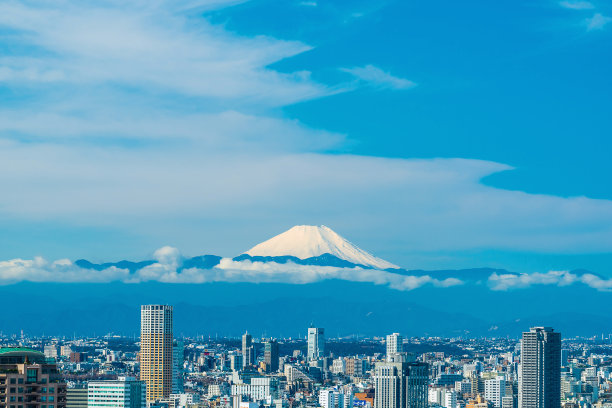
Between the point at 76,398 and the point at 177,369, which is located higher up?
the point at 177,369

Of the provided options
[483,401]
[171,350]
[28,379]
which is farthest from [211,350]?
[28,379]

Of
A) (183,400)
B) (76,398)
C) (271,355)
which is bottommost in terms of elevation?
(183,400)

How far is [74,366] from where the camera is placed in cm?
12838

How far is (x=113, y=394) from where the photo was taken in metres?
76.3

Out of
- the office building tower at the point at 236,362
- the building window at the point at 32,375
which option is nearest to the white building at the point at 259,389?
the office building tower at the point at 236,362

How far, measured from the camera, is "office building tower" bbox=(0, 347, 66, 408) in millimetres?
31594

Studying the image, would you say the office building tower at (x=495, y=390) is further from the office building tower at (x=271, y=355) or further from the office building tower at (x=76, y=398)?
the office building tower at (x=271, y=355)

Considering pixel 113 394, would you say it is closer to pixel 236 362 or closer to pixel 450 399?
pixel 450 399

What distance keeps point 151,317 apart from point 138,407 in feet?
138

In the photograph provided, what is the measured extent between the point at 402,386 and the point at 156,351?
34648mm

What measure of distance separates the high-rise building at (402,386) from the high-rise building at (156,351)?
79.7 feet

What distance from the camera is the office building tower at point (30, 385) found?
104 ft

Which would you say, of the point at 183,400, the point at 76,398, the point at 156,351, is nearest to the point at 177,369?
the point at 156,351

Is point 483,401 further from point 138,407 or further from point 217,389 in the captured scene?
point 138,407
